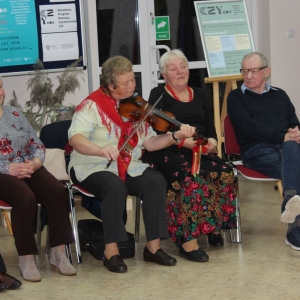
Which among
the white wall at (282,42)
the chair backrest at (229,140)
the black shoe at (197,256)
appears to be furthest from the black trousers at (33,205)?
the white wall at (282,42)

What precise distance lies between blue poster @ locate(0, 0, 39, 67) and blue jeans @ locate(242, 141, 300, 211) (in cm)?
233

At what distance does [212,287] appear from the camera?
3.26 m

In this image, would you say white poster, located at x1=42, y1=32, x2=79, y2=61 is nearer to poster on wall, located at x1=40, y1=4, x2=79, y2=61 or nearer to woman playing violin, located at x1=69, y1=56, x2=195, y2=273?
poster on wall, located at x1=40, y1=4, x2=79, y2=61

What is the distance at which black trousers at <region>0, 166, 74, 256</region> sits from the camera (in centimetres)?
346

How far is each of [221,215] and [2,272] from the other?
128cm

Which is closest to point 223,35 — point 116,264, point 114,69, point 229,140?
point 229,140

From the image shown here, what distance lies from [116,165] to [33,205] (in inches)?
21.9

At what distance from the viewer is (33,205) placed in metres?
3.49

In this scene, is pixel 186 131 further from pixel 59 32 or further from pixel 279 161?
pixel 59 32

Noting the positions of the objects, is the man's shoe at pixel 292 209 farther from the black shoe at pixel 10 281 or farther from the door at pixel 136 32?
the door at pixel 136 32

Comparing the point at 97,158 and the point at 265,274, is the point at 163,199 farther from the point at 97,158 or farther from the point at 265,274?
the point at 265,274

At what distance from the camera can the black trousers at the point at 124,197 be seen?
3574mm

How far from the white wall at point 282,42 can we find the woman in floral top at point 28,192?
319 cm

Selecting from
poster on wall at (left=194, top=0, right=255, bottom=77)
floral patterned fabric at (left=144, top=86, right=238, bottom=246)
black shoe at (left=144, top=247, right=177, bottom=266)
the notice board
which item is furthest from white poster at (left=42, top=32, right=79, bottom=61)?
black shoe at (left=144, top=247, right=177, bottom=266)
